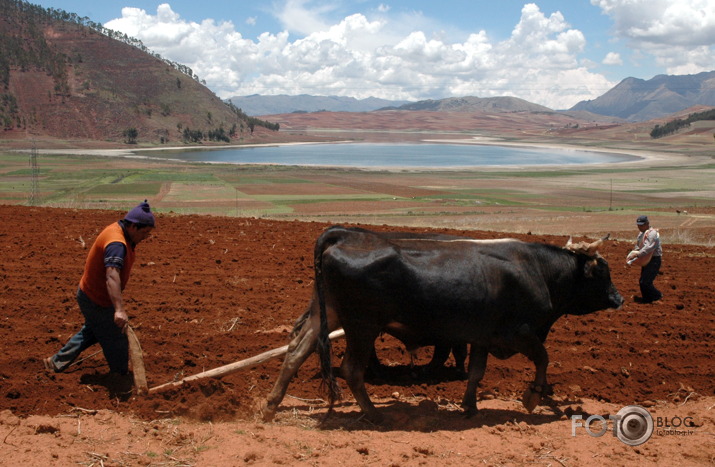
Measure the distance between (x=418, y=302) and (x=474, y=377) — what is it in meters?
1.02

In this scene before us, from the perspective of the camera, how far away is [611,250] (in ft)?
58.0

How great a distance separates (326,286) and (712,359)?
221 inches

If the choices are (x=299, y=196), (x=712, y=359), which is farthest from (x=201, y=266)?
(x=299, y=196)

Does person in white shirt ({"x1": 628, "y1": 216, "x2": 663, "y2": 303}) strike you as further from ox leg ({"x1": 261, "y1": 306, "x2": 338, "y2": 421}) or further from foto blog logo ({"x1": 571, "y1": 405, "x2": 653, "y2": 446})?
ox leg ({"x1": 261, "y1": 306, "x2": 338, "y2": 421})

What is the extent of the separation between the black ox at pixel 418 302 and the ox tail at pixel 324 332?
0.03 ft

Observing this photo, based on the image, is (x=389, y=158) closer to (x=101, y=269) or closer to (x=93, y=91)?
(x=93, y=91)

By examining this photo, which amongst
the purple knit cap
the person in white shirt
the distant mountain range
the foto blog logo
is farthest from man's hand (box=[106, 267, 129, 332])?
the distant mountain range

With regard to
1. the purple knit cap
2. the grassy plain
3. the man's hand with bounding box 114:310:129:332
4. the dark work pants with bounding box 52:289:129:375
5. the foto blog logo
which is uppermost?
the purple knit cap

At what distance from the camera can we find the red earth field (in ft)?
18.8

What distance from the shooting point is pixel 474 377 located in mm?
6734

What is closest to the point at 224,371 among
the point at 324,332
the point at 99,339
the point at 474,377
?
the point at 324,332

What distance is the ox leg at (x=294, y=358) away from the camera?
657cm

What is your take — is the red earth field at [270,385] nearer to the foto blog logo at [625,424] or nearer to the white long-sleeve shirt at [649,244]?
the foto blog logo at [625,424]

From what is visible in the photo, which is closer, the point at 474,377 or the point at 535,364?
the point at 474,377
